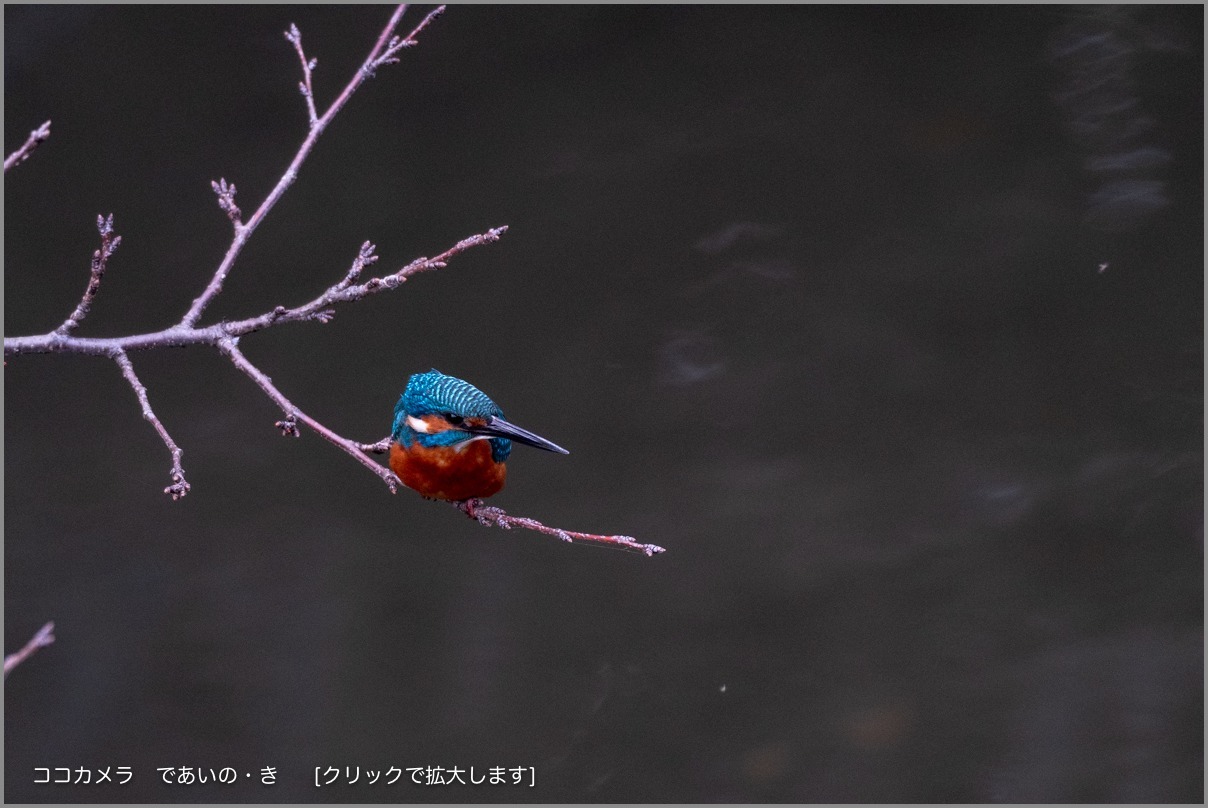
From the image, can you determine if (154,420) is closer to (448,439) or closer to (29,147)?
(29,147)

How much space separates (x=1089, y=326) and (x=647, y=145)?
1.60 metres

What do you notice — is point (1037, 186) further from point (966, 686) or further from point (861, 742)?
point (861, 742)

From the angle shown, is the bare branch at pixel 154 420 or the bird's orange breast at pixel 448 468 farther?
the bird's orange breast at pixel 448 468

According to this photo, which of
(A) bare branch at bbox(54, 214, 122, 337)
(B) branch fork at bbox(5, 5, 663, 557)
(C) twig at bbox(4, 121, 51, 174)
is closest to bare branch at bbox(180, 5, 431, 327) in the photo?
(B) branch fork at bbox(5, 5, 663, 557)

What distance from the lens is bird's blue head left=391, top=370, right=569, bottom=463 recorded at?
1.79m

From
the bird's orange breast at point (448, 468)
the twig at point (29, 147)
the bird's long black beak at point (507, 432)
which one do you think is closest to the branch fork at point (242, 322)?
the twig at point (29, 147)

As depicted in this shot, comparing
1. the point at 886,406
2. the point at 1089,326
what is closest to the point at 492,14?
the point at 886,406

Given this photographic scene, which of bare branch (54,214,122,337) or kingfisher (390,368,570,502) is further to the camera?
kingfisher (390,368,570,502)

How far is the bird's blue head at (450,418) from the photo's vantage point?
1.79m

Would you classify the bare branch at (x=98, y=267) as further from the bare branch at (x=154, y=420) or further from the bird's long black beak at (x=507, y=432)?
the bird's long black beak at (x=507, y=432)

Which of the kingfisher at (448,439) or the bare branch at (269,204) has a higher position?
the bare branch at (269,204)

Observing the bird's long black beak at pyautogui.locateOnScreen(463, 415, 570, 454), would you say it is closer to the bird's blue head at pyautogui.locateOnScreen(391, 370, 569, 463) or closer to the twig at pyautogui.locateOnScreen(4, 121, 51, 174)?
the bird's blue head at pyautogui.locateOnScreen(391, 370, 569, 463)

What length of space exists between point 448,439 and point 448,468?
0.06 meters

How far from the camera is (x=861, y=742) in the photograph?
3785mm
